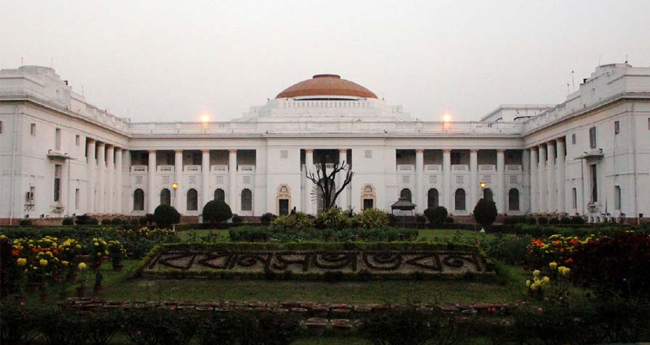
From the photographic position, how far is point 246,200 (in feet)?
180

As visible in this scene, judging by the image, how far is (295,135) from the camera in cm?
5288

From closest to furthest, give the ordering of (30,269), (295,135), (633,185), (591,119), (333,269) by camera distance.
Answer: (30,269), (333,269), (633,185), (591,119), (295,135)

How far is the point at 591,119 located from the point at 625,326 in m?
32.7

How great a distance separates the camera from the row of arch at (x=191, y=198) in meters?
54.7

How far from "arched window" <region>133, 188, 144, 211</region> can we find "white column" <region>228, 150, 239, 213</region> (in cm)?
790

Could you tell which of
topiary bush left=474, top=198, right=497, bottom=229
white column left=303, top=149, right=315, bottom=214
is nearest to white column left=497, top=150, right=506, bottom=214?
white column left=303, top=149, right=315, bottom=214

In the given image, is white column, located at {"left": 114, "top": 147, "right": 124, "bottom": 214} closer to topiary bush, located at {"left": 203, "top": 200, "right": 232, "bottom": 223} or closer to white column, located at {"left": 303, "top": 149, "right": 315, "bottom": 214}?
white column, located at {"left": 303, "top": 149, "right": 315, "bottom": 214}

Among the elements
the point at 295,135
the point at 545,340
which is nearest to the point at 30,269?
the point at 545,340

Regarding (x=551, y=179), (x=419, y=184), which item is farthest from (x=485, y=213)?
(x=419, y=184)

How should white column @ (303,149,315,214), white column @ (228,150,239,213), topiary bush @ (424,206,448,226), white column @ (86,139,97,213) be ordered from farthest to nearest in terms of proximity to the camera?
white column @ (228,150,239,213) < white column @ (303,149,315,214) < white column @ (86,139,97,213) < topiary bush @ (424,206,448,226)

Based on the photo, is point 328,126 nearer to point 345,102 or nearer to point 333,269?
point 345,102

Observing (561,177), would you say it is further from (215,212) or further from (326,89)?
(215,212)

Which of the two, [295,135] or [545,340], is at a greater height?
[295,135]

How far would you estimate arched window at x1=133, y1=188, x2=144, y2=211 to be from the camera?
5539cm
